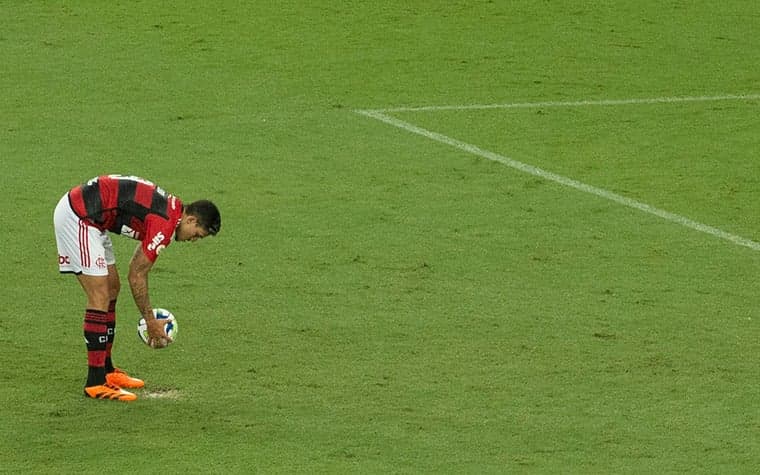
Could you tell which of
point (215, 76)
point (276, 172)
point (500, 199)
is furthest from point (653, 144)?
point (215, 76)

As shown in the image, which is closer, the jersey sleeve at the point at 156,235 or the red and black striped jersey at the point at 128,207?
the jersey sleeve at the point at 156,235

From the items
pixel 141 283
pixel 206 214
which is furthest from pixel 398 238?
pixel 141 283

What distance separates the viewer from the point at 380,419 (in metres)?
10.5

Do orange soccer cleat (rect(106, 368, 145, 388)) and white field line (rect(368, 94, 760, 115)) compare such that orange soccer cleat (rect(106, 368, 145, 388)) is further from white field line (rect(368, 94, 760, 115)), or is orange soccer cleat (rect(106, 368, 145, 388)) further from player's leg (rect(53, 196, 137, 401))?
white field line (rect(368, 94, 760, 115))

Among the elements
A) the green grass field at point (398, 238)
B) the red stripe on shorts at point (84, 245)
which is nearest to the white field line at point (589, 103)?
the green grass field at point (398, 238)

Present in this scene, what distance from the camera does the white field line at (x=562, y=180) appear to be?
50.1 ft

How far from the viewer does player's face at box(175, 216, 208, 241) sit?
10445 mm

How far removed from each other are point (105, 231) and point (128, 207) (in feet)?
1.06

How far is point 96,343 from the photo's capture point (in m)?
10.8

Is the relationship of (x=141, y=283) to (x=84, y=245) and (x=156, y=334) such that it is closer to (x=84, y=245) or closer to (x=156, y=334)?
(x=156, y=334)

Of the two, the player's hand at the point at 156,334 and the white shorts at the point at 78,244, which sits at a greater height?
the white shorts at the point at 78,244

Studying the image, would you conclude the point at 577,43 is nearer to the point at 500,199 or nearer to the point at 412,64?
the point at 412,64

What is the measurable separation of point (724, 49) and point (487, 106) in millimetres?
5125

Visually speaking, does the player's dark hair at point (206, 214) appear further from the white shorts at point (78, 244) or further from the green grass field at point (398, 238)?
the green grass field at point (398, 238)
